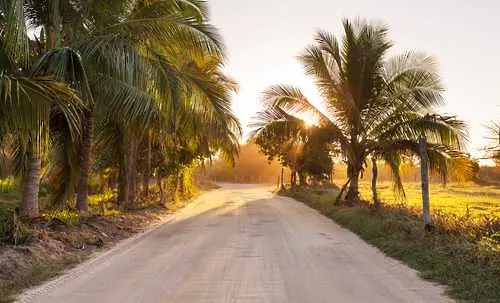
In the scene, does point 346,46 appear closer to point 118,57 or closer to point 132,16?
point 132,16

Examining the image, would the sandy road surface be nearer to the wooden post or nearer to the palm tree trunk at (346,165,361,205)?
the wooden post

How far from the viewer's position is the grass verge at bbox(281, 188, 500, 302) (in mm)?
6585

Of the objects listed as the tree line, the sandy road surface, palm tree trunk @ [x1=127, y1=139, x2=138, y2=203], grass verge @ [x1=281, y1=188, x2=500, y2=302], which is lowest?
the sandy road surface

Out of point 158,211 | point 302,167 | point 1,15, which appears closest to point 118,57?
point 1,15

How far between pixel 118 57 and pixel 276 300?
6.90 meters

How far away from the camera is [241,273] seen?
7637 millimetres

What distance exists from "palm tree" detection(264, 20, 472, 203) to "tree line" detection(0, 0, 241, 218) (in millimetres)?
5187

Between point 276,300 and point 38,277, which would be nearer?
point 276,300

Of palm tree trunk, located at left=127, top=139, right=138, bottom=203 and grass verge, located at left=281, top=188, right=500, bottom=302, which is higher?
palm tree trunk, located at left=127, top=139, right=138, bottom=203

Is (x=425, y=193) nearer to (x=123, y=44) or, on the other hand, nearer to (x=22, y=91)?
(x=123, y=44)

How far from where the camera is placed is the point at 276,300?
605 centimetres

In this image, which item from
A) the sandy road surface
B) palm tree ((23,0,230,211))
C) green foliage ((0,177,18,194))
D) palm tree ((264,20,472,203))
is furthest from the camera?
green foliage ((0,177,18,194))

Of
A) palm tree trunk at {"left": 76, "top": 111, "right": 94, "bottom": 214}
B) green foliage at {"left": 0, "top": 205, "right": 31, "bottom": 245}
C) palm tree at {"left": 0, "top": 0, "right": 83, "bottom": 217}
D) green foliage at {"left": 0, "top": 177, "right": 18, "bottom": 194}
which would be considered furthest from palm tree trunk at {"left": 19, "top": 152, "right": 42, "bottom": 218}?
green foliage at {"left": 0, "top": 177, "right": 18, "bottom": 194}

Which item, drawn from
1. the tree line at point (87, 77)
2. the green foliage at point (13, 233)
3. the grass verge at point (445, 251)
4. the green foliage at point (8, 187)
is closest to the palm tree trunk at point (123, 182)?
the tree line at point (87, 77)
